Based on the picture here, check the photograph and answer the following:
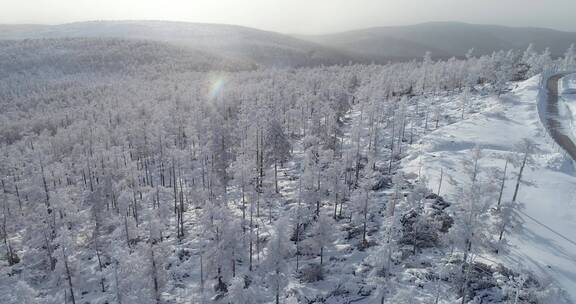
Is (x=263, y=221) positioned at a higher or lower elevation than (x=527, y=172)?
lower

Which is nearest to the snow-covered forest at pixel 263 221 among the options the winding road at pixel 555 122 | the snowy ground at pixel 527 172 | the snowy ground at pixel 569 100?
the snowy ground at pixel 527 172

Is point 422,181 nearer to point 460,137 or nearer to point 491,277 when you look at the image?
point 491,277

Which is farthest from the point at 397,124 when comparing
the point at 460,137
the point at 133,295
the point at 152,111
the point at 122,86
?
the point at 122,86

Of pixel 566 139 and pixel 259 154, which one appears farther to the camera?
pixel 259 154

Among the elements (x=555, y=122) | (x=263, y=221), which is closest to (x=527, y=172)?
(x=555, y=122)

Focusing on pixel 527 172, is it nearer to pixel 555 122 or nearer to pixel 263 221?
pixel 555 122

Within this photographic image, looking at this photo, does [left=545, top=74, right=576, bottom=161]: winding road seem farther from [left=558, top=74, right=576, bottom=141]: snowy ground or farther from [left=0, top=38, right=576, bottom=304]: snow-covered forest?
[left=0, top=38, right=576, bottom=304]: snow-covered forest

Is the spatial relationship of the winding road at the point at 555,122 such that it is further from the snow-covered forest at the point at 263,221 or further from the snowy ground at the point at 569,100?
the snow-covered forest at the point at 263,221
